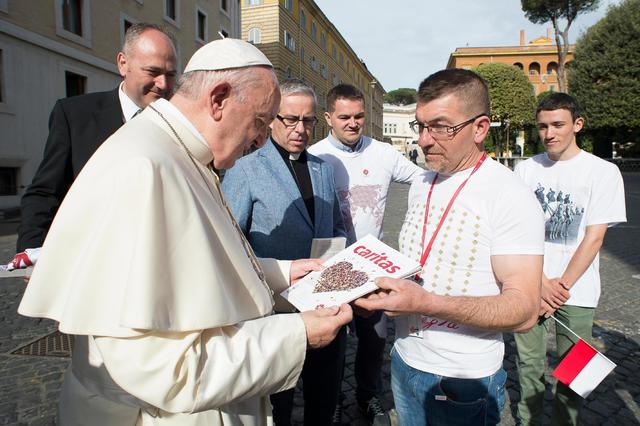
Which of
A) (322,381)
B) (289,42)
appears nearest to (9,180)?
(322,381)

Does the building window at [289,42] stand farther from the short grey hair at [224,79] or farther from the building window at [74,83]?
the short grey hair at [224,79]

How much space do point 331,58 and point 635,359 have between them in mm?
43326

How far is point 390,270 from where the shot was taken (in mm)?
1671

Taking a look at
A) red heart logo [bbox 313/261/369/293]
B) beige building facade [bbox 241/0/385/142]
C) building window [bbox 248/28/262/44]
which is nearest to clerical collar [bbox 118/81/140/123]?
red heart logo [bbox 313/261/369/293]

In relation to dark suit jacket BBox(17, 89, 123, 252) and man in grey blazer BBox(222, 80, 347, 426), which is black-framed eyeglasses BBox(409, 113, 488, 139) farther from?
dark suit jacket BBox(17, 89, 123, 252)

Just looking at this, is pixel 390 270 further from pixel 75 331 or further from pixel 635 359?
pixel 635 359

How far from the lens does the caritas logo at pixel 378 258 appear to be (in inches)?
66.3

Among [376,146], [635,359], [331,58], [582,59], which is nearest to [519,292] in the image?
[376,146]

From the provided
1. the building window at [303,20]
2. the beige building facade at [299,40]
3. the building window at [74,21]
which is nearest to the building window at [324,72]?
the beige building facade at [299,40]

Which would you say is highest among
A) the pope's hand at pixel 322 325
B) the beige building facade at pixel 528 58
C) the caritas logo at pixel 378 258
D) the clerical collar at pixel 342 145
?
the beige building facade at pixel 528 58

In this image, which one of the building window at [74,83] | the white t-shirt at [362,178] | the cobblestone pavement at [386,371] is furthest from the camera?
the building window at [74,83]

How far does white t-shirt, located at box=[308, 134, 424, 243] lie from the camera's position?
11.1 ft

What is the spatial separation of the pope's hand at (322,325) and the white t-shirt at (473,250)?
0.58m

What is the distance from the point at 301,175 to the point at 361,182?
0.76 meters
